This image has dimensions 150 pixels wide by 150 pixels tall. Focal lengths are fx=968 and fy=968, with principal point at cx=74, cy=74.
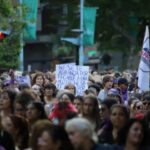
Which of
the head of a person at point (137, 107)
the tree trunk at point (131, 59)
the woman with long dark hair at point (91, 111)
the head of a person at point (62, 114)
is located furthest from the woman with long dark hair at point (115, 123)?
the tree trunk at point (131, 59)

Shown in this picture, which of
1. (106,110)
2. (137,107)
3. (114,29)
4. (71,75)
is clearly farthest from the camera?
(114,29)

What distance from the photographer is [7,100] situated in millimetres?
13672

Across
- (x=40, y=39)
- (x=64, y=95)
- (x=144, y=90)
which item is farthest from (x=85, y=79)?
(x=40, y=39)

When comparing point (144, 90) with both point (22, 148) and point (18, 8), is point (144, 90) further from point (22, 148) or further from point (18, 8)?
point (18, 8)

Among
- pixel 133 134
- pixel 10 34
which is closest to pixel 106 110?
pixel 133 134

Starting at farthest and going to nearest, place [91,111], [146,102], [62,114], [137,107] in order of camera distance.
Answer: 1. [146,102]
2. [137,107]
3. [91,111]
4. [62,114]

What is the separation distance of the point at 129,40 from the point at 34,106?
49460 millimetres

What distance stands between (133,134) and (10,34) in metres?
23.3

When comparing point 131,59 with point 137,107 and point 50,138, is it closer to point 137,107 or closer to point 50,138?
point 137,107

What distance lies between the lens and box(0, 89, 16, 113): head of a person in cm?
1348

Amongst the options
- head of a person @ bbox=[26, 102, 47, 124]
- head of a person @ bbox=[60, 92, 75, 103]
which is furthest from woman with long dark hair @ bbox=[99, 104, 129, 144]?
head of a person @ bbox=[60, 92, 75, 103]

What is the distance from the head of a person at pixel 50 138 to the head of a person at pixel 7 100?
387 centimetres

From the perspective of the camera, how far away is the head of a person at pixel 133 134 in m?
9.99

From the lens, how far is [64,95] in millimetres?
14539
